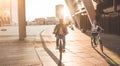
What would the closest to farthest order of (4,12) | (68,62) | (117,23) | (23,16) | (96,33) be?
1. (68,62)
2. (96,33)
3. (23,16)
4. (117,23)
5. (4,12)

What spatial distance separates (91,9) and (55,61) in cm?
1474

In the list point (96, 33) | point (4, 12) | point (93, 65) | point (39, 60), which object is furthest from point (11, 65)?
point (4, 12)

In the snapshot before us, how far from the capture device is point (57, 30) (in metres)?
14.7

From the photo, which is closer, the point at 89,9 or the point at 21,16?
the point at 21,16

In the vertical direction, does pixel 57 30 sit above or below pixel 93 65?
above

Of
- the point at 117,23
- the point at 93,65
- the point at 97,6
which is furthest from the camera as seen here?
the point at 97,6

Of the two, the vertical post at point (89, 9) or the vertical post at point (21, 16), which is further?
the vertical post at point (89, 9)

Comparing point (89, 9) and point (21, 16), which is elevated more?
point (89, 9)

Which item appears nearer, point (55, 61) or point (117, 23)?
point (55, 61)

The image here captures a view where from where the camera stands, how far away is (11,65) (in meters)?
12.1

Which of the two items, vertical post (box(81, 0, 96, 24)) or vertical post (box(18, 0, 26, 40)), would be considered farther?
vertical post (box(81, 0, 96, 24))

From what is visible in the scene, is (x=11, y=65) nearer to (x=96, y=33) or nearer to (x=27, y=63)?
(x=27, y=63)

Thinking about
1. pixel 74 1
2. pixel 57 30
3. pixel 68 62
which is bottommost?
pixel 68 62

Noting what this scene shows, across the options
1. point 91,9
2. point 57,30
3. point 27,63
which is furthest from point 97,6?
point 27,63
